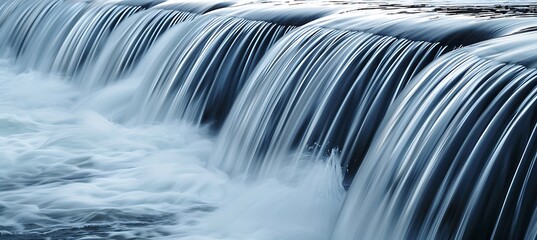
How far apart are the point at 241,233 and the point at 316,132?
3.25 ft

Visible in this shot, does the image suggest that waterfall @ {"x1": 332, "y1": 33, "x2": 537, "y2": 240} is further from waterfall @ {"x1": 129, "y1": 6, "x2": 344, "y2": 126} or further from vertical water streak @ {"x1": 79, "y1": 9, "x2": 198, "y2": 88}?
vertical water streak @ {"x1": 79, "y1": 9, "x2": 198, "y2": 88}

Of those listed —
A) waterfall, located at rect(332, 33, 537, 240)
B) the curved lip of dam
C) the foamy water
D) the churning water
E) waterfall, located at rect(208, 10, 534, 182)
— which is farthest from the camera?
waterfall, located at rect(208, 10, 534, 182)

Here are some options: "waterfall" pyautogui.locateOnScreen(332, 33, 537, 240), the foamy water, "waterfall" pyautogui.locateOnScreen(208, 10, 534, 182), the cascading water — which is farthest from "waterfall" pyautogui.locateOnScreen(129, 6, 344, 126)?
"waterfall" pyautogui.locateOnScreen(332, 33, 537, 240)

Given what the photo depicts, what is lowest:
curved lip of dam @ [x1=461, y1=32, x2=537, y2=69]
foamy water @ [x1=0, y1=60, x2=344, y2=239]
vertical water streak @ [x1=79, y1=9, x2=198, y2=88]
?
foamy water @ [x1=0, y1=60, x2=344, y2=239]

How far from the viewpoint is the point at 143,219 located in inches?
195

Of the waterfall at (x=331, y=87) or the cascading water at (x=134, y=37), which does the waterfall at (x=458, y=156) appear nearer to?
the waterfall at (x=331, y=87)

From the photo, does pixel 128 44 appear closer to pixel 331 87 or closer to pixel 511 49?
pixel 331 87

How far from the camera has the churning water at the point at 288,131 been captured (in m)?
3.84

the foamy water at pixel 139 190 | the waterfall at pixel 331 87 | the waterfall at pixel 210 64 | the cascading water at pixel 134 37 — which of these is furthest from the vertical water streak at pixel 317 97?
the cascading water at pixel 134 37

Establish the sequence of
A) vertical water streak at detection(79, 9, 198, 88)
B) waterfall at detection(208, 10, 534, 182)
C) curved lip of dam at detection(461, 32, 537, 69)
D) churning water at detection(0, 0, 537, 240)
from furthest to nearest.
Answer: vertical water streak at detection(79, 9, 198, 88), waterfall at detection(208, 10, 534, 182), curved lip of dam at detection(461, 32, 537, 69), churning water at detection(0, 0, 537, 240)

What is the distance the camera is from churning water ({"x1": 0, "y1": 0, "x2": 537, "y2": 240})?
3.84m

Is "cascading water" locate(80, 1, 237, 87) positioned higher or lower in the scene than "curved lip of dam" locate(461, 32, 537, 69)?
lower

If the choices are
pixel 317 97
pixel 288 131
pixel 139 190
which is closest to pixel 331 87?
pixel 317 97

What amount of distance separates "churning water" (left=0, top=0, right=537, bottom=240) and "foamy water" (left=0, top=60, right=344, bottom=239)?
2 cm
